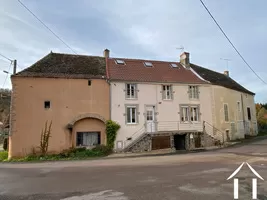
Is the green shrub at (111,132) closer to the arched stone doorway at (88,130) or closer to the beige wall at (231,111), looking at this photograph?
the arched stone doorway at (88,130)

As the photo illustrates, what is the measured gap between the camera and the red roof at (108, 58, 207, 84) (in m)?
21.3

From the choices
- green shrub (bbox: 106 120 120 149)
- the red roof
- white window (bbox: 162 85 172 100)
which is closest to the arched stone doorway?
green shrub (bbox: 106 120 120 149)

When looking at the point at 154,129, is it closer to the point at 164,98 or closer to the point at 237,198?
the point at 164,98

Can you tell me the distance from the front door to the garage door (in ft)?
3.60

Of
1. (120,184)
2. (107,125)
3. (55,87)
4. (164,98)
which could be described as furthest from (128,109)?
(120,184)

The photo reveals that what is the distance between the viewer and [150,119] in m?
20.9

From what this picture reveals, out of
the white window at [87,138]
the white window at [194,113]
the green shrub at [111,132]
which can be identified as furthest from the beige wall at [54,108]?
the white window at [194,113]

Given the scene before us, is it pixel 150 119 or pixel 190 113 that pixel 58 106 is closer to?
A: pixel 150 119

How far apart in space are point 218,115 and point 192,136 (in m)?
4.90

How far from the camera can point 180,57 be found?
2727 cm

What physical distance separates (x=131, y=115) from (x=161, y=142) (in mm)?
3893

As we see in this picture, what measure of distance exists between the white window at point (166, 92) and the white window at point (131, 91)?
3.15 m

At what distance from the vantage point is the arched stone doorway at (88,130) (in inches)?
736

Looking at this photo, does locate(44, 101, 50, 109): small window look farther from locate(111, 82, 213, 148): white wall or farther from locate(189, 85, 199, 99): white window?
locate(189, 85, 199, 99): white window
